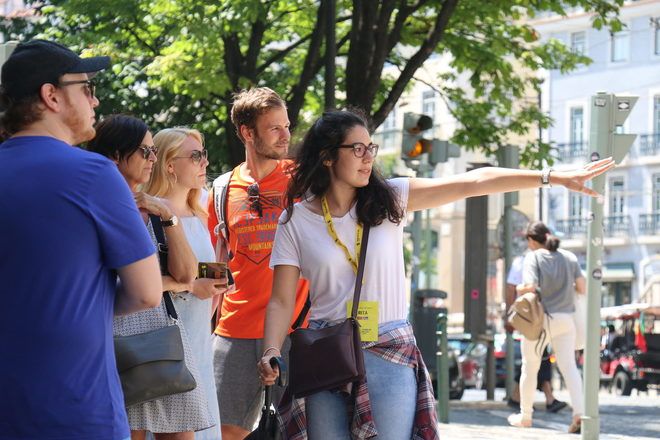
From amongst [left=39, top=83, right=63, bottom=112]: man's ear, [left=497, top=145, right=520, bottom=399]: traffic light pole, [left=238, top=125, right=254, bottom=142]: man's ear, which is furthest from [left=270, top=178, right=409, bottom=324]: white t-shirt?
[left=497, top=145, right=520, bottom=399]: traffic light pole

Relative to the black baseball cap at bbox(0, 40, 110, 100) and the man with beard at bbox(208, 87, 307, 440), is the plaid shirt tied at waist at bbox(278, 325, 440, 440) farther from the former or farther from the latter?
the black baseball cap at bbox(0, 40, 110, 100)

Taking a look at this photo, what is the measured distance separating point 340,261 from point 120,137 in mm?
981

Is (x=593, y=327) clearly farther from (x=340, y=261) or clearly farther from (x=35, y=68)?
(x=35, y=68)

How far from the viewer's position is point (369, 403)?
5.19m

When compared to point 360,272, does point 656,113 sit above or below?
above

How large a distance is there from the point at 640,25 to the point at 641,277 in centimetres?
1115

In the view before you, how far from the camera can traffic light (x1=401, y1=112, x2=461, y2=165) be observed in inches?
738

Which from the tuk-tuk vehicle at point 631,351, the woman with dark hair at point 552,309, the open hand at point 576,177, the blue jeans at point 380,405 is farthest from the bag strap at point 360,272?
the tuk-tuk vehicle at point 631,351

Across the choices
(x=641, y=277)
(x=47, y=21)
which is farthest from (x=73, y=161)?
(x=641, y=277)

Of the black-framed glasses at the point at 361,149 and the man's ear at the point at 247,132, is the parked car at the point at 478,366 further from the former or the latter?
the black-framed glasses at the point at 361,149

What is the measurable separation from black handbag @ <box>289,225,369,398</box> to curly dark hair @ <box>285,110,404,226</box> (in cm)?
18

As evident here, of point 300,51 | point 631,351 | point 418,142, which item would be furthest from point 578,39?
point 418,142

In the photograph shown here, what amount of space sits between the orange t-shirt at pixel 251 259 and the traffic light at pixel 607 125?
238 inches

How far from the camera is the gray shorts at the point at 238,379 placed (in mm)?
6539
